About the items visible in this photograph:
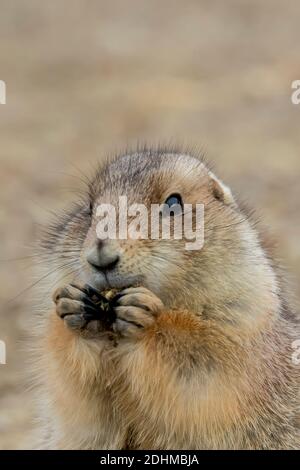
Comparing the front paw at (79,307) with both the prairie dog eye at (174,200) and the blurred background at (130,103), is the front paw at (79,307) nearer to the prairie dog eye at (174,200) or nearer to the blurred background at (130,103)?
the prairie dog eye at (174,200)

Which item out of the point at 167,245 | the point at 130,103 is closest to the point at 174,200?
the point at 167,245

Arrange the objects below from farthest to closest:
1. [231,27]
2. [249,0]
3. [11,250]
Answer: [249,0] → [231,27] → [11,250]

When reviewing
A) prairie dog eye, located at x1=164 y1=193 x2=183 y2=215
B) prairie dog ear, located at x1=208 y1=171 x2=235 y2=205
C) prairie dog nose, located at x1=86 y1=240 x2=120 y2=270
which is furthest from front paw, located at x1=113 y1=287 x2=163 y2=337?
prairie dog ear, located at x1=208 y1=171 x2=235 y2=205

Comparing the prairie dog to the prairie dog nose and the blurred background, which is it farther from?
the blurred background

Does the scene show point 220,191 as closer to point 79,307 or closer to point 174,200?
point 174,200

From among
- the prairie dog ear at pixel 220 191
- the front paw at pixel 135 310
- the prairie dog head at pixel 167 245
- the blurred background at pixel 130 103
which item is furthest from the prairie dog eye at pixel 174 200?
the blurred background at pixel 130 103
